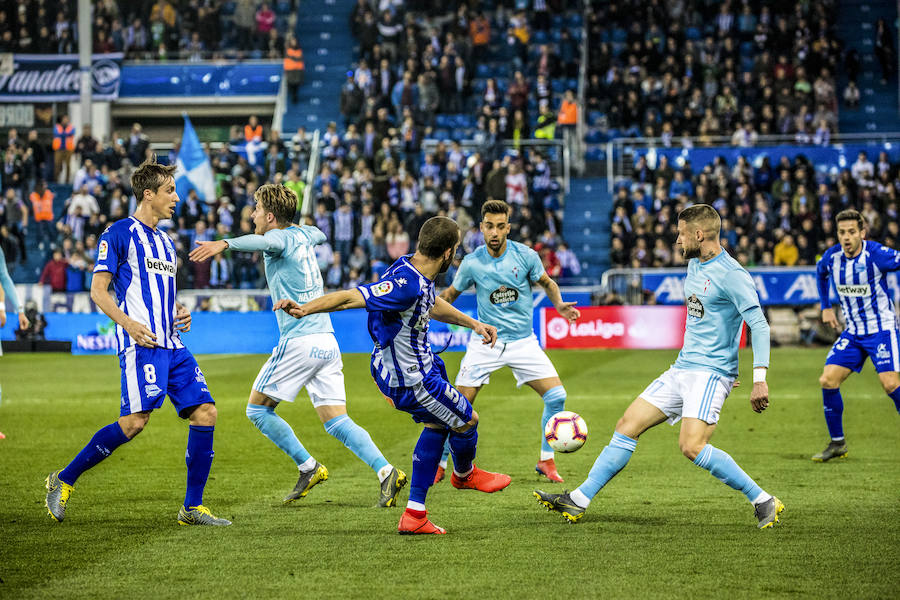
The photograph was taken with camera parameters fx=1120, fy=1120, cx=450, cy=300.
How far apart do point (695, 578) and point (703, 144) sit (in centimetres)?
2350

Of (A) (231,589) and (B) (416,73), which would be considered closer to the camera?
(A) (231,589)

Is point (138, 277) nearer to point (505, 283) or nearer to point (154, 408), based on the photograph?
point (154, 408)

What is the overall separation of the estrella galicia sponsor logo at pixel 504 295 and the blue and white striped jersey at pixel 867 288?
3.15m

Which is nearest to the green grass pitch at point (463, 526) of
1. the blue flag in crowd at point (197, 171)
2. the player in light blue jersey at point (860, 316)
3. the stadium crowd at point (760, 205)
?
the player in light blue jersey at point (860, 316)

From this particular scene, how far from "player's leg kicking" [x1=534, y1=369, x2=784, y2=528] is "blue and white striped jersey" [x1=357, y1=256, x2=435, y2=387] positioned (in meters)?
1.24

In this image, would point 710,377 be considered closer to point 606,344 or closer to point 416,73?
point 606,344

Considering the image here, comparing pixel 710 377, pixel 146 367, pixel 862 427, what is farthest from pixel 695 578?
pixel 862 427

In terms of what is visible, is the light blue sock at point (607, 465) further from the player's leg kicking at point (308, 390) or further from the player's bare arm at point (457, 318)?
the player's leg kicking at point (308, 390)

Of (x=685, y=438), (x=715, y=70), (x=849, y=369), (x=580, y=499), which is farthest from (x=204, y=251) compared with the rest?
(x=715, y=70)

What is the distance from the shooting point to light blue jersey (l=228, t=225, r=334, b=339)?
7.58 m

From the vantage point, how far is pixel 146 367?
6676 mm

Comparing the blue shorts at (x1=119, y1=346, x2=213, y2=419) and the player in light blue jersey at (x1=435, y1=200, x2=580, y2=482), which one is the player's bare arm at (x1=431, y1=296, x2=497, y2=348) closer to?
the blue shorts at (x1=119, y1=346, x2=213, y2=419)

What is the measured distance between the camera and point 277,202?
7590 millimetres

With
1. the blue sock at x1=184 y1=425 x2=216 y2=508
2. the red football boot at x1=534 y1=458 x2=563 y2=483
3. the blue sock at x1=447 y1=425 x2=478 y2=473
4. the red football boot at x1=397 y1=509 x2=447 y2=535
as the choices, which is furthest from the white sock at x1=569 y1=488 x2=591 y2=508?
the blue sock at x1=184 y1=425 x2=216 y2=508
